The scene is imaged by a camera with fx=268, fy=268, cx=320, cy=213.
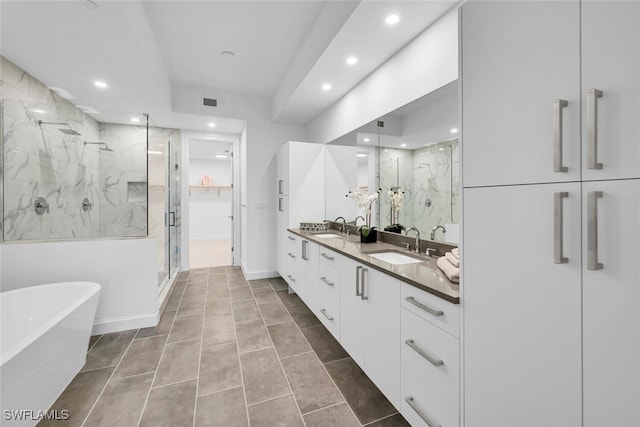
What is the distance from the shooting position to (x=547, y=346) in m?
0.79

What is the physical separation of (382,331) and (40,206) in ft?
10.2

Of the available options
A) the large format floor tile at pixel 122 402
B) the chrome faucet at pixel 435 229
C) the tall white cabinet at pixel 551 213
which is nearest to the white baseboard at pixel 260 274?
the large format floor tile at pixel 122 402

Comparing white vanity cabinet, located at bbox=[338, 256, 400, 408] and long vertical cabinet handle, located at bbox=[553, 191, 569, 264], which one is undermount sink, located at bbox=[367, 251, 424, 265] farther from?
long vertical cabinet handle, located at bbox=[553, 191, 569, 264]

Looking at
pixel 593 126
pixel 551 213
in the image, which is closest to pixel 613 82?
pixel 593 126

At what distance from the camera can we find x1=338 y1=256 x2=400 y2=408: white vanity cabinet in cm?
139

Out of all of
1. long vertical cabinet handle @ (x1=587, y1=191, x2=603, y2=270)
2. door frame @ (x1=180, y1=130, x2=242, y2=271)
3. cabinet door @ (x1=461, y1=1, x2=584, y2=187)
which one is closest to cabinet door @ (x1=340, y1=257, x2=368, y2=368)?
cabinet door @ (x1=461, y1=1, x2=584, y2=187)

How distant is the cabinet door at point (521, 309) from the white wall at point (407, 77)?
1180 millimetres

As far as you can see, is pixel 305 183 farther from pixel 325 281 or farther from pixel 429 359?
pixel 429 359

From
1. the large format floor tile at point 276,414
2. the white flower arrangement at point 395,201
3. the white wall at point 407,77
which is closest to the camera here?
the large format floor tile at point 276,414

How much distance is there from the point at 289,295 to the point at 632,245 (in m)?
3.24

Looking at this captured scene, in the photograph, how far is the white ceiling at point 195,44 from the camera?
1867mm

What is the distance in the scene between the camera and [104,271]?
246 cm

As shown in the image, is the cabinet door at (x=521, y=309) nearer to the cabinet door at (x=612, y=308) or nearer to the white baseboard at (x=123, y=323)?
the cabinet door at (x=612, y=308)

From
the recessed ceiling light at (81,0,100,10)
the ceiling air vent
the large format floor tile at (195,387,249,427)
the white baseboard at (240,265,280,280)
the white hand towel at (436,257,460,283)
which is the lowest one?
the large format floor tile at (195,387,249,427)
